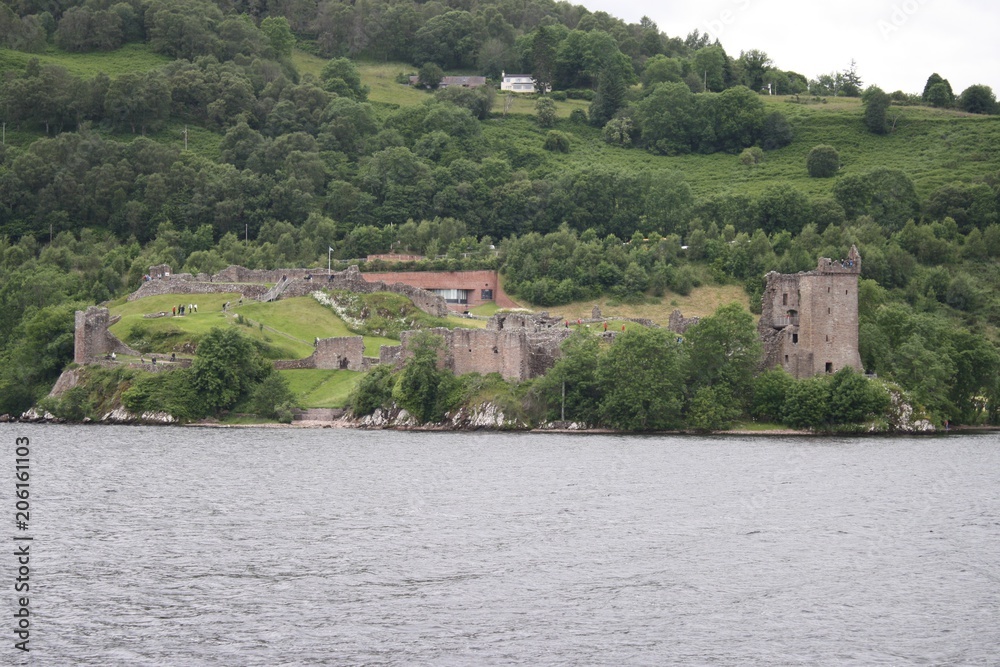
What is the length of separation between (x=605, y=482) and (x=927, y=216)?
88427 millimetres

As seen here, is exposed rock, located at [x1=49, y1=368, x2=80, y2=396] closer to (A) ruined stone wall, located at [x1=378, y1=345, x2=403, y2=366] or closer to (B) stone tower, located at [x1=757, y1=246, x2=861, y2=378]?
(A) ruined stone wall, located at [x1=378, y1=345, x2=403, y2=366]

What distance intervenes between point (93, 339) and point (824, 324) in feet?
151

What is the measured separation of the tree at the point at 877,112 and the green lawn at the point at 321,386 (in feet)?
339

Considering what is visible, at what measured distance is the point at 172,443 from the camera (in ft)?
243

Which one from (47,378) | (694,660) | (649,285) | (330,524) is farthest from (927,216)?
(694,660)

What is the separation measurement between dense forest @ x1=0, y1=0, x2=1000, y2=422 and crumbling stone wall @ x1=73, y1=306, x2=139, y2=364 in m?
2.37

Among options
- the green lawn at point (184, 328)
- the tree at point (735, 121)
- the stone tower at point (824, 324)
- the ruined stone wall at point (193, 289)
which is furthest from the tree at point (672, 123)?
the stone tower at point (824, 324)

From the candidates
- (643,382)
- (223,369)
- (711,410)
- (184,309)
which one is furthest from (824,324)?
A: (184,309)

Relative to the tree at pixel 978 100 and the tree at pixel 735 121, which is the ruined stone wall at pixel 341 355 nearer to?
the tree at pixel 735 121

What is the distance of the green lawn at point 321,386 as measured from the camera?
284ft

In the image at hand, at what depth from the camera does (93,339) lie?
9094 centimetres

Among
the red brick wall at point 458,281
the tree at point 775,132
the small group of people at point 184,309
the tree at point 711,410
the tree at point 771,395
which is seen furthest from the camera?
the tree at point 775,132

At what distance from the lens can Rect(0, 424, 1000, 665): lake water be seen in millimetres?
34250

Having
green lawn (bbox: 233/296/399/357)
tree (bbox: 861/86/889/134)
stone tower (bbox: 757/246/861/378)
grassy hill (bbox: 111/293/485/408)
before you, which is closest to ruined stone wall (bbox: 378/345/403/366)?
grassy hill (bbox: 111/293/485/408)
